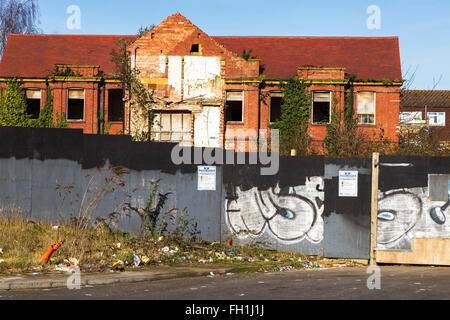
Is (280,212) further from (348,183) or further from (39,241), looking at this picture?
(39,241)

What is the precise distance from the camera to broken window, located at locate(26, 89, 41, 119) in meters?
32.2

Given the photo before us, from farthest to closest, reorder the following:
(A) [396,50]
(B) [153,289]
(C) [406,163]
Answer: (A) [396,50], (C) [406,163], (B) [153,289]

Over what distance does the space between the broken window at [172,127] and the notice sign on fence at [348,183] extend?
16.1 meters

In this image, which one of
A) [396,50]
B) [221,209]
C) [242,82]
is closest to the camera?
[221,209]

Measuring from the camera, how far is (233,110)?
35375mm

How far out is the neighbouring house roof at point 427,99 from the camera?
7050 cm

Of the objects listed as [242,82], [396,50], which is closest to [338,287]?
[242,82]

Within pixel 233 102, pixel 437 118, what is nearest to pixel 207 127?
pixel 233 102

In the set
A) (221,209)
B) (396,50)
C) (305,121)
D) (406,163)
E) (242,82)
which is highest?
(396,50)

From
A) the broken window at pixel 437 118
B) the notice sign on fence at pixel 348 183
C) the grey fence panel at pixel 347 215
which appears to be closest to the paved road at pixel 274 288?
the grey fence panel at pixel 347 215

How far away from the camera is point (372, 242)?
13.7 metres

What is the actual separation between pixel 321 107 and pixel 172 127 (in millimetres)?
8274

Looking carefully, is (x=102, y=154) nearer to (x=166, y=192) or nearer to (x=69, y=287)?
(x=166, y=192)
